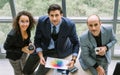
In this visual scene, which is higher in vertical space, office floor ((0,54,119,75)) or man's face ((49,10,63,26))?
man's face ((49,10,63,26))

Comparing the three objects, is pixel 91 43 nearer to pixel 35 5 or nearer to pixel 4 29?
pixel 35 5

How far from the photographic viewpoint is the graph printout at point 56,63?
Answer: 3300mm

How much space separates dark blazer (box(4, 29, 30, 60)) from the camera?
3373 mm

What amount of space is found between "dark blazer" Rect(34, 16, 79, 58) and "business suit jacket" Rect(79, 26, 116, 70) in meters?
0.19

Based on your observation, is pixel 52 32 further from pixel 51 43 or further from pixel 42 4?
pixel 42 4

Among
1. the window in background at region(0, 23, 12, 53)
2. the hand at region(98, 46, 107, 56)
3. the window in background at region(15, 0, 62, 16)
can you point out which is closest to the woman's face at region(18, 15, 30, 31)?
the hand at region(98, 46, 107, 56)

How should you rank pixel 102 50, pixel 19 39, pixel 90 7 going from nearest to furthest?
1. pixel 102 50
2. pixel 19 39
3. pixel 90 7

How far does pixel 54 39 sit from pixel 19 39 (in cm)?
45

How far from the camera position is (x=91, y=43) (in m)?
3.32

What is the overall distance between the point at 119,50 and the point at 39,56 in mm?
1926

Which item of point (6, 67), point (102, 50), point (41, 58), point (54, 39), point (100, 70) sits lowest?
point (6, 67)

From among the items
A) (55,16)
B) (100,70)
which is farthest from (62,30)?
(100,70)

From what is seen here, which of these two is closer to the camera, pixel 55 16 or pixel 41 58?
pixel 55 16

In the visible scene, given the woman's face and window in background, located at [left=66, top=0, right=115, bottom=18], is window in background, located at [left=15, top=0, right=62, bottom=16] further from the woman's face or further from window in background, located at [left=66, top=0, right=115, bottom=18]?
the woman's face
